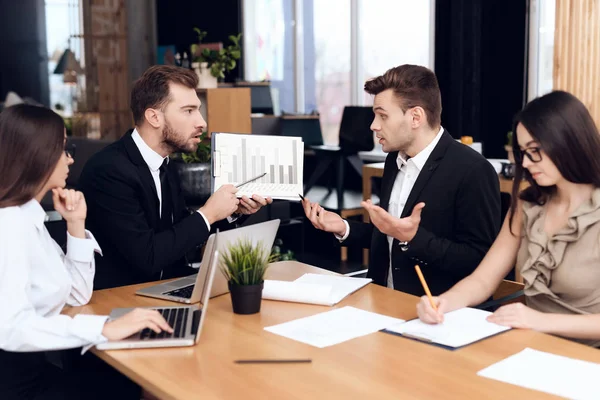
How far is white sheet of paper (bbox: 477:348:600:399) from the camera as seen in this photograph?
1488 mm

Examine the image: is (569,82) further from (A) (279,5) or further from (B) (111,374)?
(A) (279,5)

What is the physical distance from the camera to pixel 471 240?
8.74 ft

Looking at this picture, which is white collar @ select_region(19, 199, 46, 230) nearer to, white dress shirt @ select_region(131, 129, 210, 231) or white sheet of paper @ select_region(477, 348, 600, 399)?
white dress shirt @ select_region(131, 129, 210, 231)

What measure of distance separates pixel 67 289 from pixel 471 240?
143 cm

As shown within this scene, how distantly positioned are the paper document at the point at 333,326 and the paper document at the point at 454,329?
69 millimetres

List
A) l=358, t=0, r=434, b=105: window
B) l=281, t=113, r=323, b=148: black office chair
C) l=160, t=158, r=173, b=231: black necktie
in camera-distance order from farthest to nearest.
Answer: l=358, t=0, r=434, b=105: window → l=281, t=113, r=323, b=148: black office chair → l=160, t=158, r=173, b=231: black necktie

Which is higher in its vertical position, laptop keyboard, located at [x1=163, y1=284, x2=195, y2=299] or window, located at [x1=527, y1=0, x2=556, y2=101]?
window, located at [x1=527, y1=0, x2=556, y2=101]

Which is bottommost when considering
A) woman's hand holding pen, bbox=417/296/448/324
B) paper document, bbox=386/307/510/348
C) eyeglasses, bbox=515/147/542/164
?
paper document, bbox=386/307/510/348

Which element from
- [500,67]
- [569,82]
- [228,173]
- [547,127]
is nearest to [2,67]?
[500,67]

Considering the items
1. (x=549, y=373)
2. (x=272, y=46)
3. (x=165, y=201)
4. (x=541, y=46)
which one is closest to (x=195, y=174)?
(x=165, y=201)

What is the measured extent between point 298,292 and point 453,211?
2.67 feet

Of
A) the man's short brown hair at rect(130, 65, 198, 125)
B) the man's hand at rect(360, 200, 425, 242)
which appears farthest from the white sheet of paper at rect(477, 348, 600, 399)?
the man's short brown hair at rect(130, 65, 198, 125)

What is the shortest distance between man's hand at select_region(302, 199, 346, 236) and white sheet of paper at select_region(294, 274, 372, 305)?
23 centimetres

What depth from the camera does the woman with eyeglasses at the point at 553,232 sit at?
1950 millimetres
